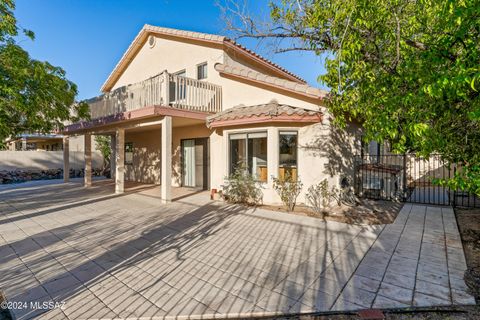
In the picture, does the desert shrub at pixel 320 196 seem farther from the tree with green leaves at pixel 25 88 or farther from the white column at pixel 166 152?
the tree with green leaves at pixel 25 88

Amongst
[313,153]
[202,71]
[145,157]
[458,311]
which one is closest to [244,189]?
[313,153]

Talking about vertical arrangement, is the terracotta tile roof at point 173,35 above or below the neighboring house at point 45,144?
above

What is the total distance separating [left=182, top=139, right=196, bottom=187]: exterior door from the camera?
1272cm

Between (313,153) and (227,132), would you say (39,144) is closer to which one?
(227,132)

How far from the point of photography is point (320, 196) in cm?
802

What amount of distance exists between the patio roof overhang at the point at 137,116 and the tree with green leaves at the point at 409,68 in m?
5.46

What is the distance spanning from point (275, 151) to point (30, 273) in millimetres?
6926

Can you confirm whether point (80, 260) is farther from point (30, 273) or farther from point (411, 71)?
point (411, 71)

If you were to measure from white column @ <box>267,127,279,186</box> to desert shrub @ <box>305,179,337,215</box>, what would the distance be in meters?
1.35

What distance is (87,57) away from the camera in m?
14.2

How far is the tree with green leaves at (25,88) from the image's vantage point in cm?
625

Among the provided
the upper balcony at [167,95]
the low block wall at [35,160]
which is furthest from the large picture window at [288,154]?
the low block wall at [35,160]

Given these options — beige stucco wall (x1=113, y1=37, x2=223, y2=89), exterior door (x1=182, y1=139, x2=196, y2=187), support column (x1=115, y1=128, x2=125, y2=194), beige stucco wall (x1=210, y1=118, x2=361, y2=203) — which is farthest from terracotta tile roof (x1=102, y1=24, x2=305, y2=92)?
support column (x1=115, y1=128, x2=125, y2=194)

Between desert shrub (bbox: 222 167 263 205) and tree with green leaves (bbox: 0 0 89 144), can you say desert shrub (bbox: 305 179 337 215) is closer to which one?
desert shrub (bbox: 222 167 263 205)
